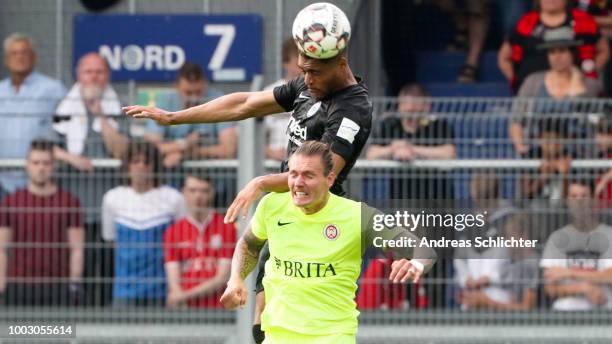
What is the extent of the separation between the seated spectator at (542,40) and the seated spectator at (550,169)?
233 centimetres

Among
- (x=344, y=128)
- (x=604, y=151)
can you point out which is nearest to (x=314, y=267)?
(x=344, y=128)

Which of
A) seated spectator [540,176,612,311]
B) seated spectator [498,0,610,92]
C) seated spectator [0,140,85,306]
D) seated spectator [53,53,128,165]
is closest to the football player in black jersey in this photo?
seated spectator [53,53,128,165]

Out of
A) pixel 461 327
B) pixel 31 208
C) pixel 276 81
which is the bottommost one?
pixel 461 327

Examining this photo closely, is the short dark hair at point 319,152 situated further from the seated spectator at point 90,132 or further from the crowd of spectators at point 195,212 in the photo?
the seated spectator at point 90,132

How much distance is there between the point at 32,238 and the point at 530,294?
4.10 meters

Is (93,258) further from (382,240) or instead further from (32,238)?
(382,240)

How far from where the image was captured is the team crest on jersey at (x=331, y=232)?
9.11 meters

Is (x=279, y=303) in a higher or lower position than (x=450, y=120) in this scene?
lower

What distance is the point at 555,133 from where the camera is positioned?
43.1 ft

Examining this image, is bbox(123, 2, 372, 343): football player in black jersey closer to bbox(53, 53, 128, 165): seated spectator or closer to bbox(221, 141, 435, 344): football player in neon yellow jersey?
bbox(221, 141, 435, 344): football player in neon yellow jersey

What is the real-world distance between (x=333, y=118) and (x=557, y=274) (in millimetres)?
4375

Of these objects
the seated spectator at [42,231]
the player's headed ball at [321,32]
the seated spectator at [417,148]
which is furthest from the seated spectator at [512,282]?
the player's headed ball at [321,32]

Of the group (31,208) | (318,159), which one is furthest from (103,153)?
(318,159)

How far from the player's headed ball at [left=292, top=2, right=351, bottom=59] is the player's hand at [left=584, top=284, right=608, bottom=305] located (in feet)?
16.0
